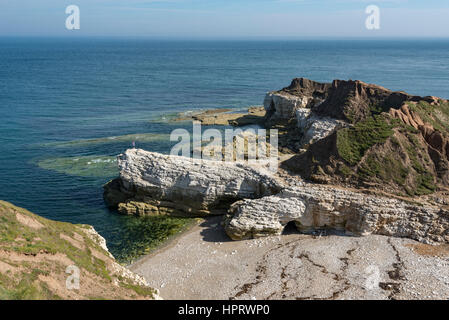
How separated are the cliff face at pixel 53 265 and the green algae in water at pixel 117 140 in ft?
130

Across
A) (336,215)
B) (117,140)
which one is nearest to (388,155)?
(336,215)

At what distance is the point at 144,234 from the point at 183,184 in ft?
20.6

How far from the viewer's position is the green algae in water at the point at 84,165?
4945 centimetres

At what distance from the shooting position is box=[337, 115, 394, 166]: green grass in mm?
34750

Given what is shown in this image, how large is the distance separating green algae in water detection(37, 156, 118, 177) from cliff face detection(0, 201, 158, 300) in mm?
25313

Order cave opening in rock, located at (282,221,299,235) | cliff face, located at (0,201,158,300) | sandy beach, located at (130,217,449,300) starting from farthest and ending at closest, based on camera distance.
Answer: cave opening in rock, located at (282,221,299,235) → sandy beach, located at (130,217,449,300) → cliff face, located at (0,201,158,300)

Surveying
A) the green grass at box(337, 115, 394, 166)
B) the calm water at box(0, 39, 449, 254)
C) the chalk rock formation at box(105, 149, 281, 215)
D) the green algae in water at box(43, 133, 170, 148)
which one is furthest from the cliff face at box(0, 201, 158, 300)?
the green algae in water at box(43, 133, 170, 148)

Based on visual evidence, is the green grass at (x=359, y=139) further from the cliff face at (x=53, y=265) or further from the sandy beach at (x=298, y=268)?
the cliff face at (x=53, y=265)

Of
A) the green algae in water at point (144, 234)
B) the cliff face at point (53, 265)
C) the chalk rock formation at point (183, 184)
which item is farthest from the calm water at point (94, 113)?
the cliff face at point (53, 265)

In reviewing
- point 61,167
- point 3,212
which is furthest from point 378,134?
point 61,167

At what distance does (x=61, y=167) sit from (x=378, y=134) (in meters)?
40.9

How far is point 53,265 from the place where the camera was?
1994cm

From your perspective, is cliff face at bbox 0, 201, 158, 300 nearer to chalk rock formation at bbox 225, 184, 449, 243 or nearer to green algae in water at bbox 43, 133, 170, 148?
chalk rock formation at bbox 225, 184, 449, 243
